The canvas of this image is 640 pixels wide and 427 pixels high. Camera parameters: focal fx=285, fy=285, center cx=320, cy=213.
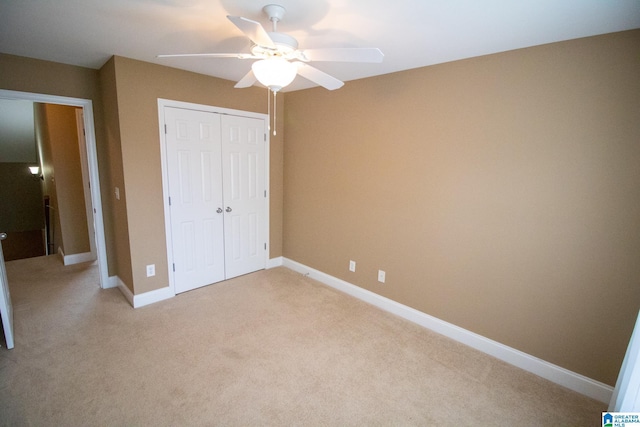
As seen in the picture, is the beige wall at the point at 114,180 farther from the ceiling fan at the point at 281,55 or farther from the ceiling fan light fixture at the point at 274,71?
the ceiling fan light fixture at the point at 274,71

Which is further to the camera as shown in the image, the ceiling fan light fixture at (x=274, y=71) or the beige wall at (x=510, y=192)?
the beige wall at (x=510, y=192)

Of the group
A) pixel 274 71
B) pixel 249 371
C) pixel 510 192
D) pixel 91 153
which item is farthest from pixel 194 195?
pixel 510 192

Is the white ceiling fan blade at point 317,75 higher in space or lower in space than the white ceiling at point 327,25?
lower

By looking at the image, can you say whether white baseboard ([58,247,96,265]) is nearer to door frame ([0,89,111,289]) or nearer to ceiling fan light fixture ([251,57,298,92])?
door frame ([0,89,111,289])

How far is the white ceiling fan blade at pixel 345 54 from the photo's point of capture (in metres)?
1.36

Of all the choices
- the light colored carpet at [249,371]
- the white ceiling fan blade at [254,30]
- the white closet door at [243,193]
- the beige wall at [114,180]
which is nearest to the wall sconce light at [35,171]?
the light colored carpet at [249,371]

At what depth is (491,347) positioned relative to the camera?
2393 mm

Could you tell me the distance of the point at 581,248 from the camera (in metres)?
1.95

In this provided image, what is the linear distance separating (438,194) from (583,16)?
141cm

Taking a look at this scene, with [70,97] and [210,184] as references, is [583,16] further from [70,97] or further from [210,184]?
[70,97]

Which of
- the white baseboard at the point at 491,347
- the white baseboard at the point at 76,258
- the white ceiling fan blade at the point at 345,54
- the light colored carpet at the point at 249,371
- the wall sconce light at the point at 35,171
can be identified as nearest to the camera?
the white ceiling fan blade at the point at 345,54

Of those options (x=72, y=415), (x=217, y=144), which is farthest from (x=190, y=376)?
(x=217, y=144)

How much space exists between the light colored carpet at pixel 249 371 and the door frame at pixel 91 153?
1.43 feet

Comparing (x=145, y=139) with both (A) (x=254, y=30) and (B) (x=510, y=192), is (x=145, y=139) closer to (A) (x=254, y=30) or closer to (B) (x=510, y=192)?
(A) (x=254, y=30)
